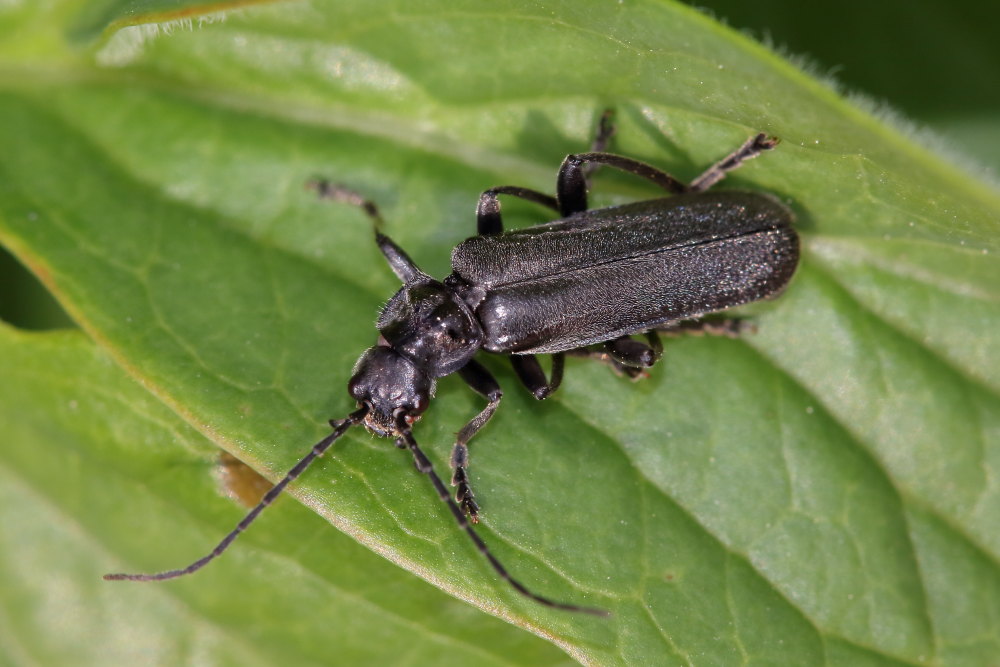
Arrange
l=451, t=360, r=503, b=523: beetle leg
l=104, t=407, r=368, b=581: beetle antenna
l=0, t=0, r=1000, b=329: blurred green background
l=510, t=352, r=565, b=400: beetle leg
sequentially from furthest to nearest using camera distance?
l=0, t=0, r=1000, b=329: blurred green background < l=510, t=352, r=565, b=400: beetle leg < l=451, t=360, r=503, b=523: beetle leg < l=104, t=407, r=368, b=581: beetle antenna

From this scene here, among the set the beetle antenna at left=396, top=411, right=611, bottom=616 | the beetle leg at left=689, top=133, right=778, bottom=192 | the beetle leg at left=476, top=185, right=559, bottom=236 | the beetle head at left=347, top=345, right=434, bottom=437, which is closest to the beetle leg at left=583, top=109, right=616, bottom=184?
the beetle leg at left=476, top=185, right=559, bottom=236

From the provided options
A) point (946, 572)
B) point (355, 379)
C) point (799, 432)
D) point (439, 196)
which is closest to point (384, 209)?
point (439, 196)

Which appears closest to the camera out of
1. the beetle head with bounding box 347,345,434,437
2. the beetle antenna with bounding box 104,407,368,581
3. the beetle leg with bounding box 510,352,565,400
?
the beetle antenna with bounding box 104,407,368,581

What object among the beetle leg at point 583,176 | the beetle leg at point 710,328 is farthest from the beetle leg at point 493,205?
the beetle leg at point 710,328

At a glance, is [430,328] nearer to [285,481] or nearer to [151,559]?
[285,481]

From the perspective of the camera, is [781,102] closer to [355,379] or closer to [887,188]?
[887,188]

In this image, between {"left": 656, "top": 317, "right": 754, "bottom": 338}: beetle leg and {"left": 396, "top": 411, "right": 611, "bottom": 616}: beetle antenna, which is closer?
{"left": 396, "top": 411, "right": 611, "bottom": 616}: beetle antenna

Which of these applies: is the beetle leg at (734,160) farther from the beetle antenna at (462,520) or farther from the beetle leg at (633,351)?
the beetle antenna at (462,520)

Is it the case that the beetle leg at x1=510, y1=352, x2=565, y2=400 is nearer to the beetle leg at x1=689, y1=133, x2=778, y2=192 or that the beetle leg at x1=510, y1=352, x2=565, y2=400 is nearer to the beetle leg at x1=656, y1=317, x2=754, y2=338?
the beetle leg at x1=656, y1=317, x2=754, y2=338
